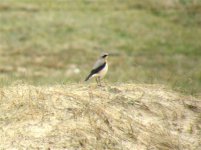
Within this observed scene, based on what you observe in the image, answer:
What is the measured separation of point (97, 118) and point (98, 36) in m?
27.3

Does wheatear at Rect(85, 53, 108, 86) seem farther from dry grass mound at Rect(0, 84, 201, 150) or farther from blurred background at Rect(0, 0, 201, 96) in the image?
blurred background at Rect(0, 0, 201, 96)

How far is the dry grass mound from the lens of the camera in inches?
471

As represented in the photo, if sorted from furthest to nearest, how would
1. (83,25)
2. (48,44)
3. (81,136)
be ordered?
(83,25) → (48,44) → (81,136)

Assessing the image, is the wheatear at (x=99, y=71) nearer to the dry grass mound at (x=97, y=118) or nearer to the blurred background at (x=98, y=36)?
the dry grass mound at (x=97, y=118)

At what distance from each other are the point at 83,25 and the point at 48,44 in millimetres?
3972

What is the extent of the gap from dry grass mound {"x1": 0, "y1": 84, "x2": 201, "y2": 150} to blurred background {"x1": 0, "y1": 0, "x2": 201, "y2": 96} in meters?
16.3

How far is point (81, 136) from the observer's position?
1198 centimetres

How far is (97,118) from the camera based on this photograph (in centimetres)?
1259

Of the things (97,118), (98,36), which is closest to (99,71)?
(97,118)

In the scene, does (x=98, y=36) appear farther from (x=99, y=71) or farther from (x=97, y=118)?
(x=97, y=118)

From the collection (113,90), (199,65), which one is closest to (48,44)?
(199,65)

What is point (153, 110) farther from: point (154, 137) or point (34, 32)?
point (34, 32)

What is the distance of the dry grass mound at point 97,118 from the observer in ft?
39.2

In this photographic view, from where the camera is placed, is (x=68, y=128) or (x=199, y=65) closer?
(x=68, y=128)
